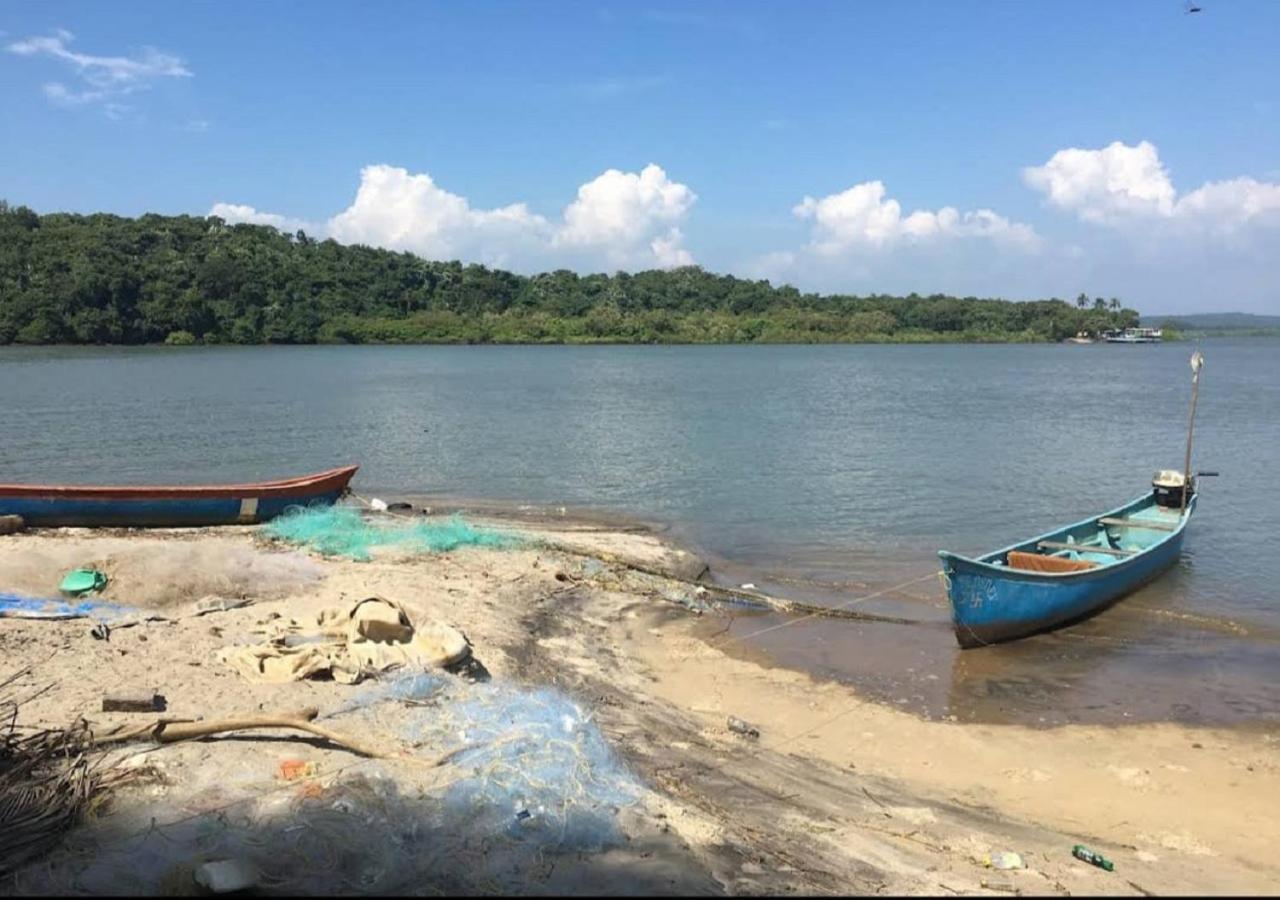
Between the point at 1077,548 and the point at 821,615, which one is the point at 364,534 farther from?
the point at 1077,548

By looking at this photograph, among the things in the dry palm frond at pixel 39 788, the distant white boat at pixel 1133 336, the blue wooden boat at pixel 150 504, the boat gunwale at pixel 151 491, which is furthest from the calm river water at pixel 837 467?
the distant white boat at pixel 1133 336

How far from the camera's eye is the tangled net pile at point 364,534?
14.6 metres

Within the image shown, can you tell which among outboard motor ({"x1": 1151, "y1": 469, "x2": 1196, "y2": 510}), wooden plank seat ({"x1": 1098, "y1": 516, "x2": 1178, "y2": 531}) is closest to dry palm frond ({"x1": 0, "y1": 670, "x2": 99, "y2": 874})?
wooden plank seat ({"x1": 1098, "y1": 516, "x2": 1178, "y2": 531})

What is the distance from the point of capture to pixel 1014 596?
1270 centimetres

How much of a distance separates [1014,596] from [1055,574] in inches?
37.3

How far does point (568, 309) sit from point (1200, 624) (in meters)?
119

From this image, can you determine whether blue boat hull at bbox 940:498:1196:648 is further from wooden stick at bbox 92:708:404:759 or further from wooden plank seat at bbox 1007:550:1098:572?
wooden stick at bbox 92:708:404:759

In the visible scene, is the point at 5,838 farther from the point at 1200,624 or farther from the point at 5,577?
the point at 1200,624

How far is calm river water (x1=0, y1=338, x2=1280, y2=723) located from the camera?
1258 centimetres

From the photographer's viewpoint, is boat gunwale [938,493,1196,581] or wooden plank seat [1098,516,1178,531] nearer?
boat gunwale [938,493,1196,581]

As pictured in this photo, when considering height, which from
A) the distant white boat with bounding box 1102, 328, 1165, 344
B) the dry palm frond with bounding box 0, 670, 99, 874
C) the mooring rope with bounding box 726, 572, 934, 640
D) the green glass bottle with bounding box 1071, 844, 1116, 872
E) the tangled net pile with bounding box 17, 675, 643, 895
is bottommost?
the mooring rope with bounding box 726, 572, 934, 640

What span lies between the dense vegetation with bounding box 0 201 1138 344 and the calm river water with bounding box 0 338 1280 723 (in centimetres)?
3080

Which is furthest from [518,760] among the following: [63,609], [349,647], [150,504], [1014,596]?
[150,504]

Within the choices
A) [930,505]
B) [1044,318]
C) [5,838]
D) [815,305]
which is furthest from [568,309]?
[5,838]
